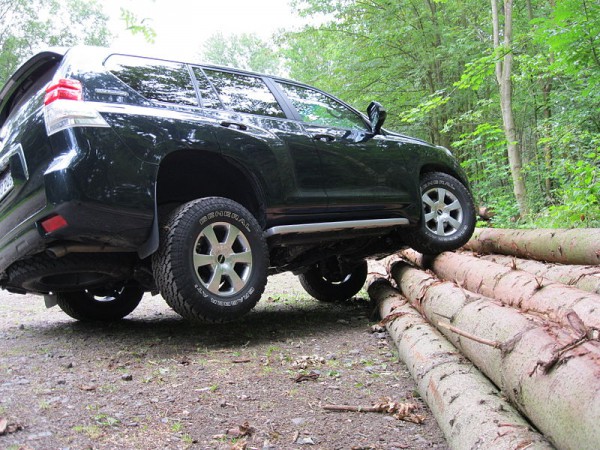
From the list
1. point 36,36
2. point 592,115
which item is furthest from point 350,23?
point 36,36

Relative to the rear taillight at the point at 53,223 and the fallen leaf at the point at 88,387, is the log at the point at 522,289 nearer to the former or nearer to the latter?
the fallen leaf at the point at 88,387

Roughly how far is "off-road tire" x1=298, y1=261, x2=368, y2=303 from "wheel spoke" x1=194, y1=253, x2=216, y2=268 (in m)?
2.26

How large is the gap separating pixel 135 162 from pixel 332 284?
313 cm

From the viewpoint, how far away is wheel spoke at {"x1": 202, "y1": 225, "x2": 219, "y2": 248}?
336 centimetres

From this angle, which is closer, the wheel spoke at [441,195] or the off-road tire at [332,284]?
the wheel spoke at [441,195]

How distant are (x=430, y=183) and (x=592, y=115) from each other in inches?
269

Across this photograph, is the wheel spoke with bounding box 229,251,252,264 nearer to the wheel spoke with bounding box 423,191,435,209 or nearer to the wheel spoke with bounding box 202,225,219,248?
the wheel spoke with bounding box 202,225,219,248

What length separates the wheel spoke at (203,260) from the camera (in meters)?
3.31

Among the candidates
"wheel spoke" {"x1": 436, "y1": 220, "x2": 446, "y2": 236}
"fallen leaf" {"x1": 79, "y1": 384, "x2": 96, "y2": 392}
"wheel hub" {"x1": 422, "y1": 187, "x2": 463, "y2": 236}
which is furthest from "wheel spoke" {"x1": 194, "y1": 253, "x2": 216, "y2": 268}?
"wheel spoke" {"x1": 436, "y1": 220, "x2": 446, "y2": 236}

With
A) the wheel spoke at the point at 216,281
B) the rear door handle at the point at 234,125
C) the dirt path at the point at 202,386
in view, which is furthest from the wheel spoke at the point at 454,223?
the wheel spoke at the point at 216,281

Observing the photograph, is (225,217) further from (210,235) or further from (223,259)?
(223,259)

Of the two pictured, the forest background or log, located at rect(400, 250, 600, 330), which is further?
the forest background

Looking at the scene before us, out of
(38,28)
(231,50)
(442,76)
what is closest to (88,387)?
(442,76)

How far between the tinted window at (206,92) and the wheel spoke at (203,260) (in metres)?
1.18
